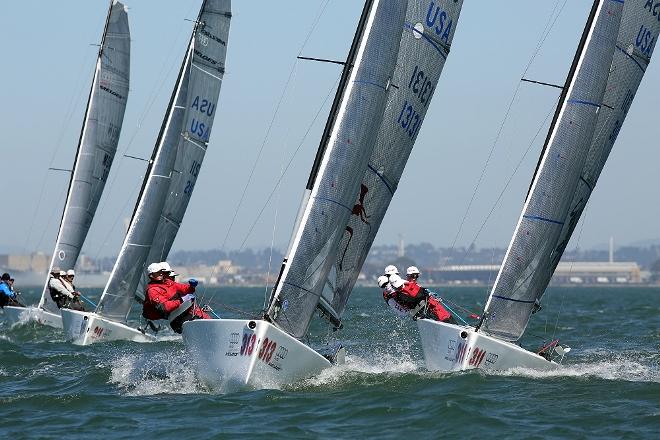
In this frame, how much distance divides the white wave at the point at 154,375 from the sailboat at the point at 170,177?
3897 mm

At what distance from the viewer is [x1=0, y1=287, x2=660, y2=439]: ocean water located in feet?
37.7

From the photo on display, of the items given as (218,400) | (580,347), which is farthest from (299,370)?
(580,347)

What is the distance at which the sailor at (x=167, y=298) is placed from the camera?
14.2 metres

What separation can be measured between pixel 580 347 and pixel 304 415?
1013cm

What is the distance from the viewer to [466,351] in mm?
14766

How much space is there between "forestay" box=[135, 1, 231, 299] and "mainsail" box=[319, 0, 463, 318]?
748 centimetres

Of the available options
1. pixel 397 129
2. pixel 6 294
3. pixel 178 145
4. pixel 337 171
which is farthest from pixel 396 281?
pixel 6 294

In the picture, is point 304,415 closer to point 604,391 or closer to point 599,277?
point 604,391

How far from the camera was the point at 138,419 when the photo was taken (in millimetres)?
12148

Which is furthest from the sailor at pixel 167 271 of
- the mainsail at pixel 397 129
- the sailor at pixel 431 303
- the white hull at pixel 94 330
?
the white hull at pixel 94 330

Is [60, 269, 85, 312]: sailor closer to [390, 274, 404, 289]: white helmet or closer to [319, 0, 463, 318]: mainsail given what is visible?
[319, 0, 463, 318]: mainsail

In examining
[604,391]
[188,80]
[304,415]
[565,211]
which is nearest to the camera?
[304,415]

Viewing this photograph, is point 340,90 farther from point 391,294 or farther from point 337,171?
point 391,294

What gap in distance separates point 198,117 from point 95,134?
146 inches
